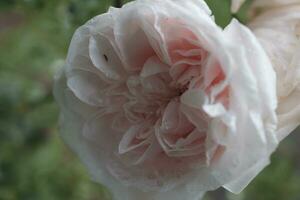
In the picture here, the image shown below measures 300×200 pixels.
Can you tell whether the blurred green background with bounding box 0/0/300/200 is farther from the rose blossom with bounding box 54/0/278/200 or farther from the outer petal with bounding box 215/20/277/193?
the outer petal with bounding box 215/20/277/193

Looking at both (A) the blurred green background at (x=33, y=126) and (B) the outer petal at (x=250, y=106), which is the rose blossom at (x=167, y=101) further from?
(A) the blurred green background at (x=33, y=126)

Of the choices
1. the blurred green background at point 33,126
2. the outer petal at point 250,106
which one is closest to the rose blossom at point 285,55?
the outer petal at point 250,106

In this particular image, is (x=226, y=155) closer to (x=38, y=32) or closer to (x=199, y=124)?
(x=199, y=124)

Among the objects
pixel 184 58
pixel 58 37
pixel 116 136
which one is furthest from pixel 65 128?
pixel 58 37

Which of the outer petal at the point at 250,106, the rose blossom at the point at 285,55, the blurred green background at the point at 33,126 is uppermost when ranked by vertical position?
the outer petal at the point at 250,106

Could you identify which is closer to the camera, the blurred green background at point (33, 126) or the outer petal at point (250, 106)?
the outer petal at point (250, 106)

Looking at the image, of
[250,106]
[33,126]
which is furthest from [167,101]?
[33,126]
